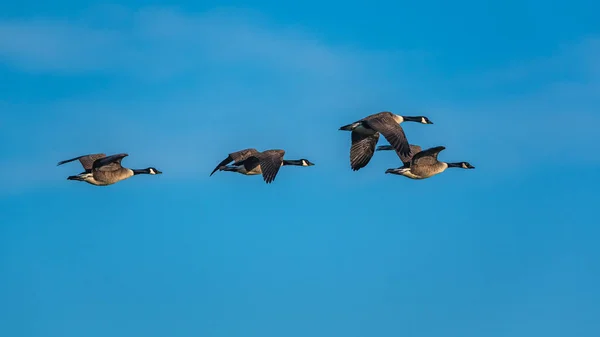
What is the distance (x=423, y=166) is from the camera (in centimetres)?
3422

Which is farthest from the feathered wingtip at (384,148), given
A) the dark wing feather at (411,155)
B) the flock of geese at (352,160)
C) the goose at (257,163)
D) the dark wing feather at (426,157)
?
the goose at (257,163)

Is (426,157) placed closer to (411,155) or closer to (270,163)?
(411,155)

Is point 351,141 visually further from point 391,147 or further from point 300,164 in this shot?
point 300,164

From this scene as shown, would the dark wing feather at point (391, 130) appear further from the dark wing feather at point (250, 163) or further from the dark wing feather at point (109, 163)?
the dark wing feather at point (109, 163)

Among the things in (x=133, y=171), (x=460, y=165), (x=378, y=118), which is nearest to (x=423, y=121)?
(x=460, y=165)

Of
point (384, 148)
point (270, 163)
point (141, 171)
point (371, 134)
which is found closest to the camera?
point (270, 163)

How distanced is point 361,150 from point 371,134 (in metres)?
0.52

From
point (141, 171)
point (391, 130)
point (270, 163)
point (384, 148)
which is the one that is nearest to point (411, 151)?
point (384, 148)

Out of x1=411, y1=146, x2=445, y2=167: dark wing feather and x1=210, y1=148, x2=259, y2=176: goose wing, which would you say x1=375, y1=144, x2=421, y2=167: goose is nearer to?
x1=411, y1=146, x2=445, y2=167: dark wing feather

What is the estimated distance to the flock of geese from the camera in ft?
106

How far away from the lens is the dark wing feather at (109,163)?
32.6m

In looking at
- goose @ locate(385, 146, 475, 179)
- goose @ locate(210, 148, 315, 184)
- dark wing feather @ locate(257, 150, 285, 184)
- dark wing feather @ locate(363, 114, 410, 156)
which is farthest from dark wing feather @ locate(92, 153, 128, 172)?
Result: goose @ locate(385, 146, 475, 179)

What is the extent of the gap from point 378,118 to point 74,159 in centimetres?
872

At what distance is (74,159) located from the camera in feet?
111
